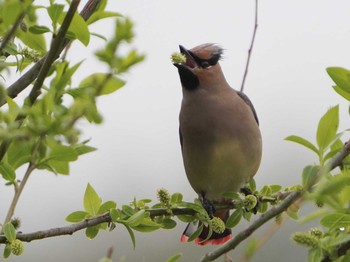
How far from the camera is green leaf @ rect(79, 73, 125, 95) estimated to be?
1801 millimetres

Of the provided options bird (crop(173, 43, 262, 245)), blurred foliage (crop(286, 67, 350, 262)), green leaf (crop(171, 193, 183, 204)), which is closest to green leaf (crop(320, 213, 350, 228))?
blurred foliage (crop(286, 67, 350, 262))

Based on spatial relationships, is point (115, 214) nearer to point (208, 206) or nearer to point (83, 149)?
point (83, 149)

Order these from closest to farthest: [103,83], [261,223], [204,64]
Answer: [103,83] < [261,223] < [204,64]

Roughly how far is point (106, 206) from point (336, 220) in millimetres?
966

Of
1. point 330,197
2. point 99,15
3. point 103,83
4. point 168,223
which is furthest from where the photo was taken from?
point 168,223

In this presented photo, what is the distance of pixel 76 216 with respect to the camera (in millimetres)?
3172

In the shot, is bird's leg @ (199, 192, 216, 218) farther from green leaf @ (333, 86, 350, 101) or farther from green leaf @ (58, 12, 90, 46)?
green leaf @ (58, 12, 90, 46)

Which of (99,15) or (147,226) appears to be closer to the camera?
(99,15)

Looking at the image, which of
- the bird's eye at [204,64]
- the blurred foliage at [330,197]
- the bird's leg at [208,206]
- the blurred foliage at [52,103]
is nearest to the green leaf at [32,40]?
the blurred foliage at [52,103]

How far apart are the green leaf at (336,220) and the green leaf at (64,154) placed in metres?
0.69

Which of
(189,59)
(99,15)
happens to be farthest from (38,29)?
(189,59)

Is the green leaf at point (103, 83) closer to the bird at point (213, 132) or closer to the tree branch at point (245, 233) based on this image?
the tree branch at point (245, 233)

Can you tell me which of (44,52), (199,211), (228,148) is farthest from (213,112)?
(44,52)

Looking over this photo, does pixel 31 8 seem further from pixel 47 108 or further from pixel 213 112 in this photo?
pixel 213 112
